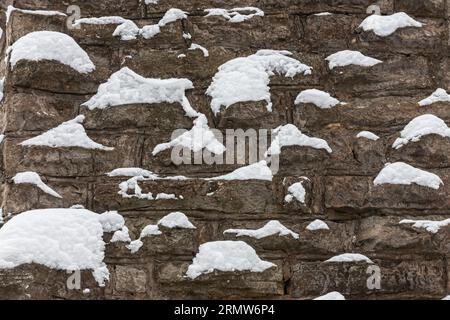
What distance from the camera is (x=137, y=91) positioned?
2.98 meters

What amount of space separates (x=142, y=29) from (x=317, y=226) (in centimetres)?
112

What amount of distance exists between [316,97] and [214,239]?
2.39ft

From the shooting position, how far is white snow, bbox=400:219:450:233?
280 cm

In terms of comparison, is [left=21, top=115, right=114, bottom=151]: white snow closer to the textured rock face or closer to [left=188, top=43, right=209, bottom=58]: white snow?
the textured rock face

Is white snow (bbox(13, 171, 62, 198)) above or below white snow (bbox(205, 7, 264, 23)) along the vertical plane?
below

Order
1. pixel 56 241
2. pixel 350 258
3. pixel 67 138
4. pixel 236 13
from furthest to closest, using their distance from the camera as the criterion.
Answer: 1. pixel 236 13
2. pixel 67 138
3. pixel 350 258
4. pixel 56 241

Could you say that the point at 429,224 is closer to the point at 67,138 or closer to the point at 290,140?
the point at 290,140

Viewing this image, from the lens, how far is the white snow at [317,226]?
2.83 metres

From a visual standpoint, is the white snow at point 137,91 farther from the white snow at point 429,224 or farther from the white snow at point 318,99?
the white snow at point 429,224

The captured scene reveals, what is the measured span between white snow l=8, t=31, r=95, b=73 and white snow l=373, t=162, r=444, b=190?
127 centimetres

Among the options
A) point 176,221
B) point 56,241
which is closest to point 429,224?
point 176,221

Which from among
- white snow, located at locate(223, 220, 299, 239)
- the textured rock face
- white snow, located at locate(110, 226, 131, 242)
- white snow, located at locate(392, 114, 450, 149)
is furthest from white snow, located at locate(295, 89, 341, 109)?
white snow, located at locate(110, 226, 131, 242)

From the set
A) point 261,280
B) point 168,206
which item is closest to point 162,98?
point 168,206

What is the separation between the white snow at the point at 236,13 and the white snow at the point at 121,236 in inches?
39.4
